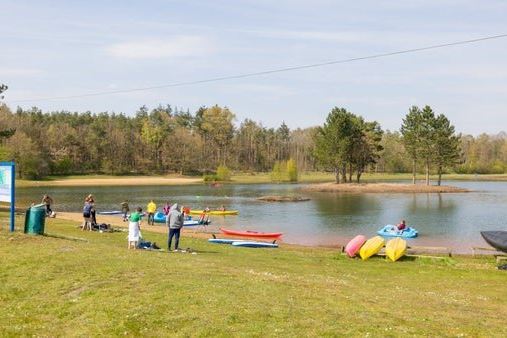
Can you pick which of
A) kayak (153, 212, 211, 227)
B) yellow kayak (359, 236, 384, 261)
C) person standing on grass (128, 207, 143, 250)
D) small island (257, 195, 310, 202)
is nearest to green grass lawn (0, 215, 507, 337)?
person standing on grass (128, 207, 143, 250)

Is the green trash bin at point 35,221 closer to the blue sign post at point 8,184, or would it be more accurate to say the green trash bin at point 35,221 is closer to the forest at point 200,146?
the blue sign post at point 8,184

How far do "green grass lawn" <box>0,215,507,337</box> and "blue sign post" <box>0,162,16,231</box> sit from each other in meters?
2.23

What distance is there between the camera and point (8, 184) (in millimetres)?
23094

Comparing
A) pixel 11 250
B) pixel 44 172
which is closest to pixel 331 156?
pixel 44 172

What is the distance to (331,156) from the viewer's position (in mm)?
112625

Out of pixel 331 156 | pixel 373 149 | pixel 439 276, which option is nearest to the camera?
pixel 439 276

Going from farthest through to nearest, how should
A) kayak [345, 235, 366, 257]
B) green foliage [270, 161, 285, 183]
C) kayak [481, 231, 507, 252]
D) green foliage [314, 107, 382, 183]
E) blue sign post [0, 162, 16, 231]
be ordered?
1. green foliage [270, 161, 285, 183]
2. green foliage [314, 107, 382, 183]
3. kayak [481, 231, 507, 252]
4. kayak [345, 235, 366, 257]
5. blue sign post [0, 162, 16, 231]

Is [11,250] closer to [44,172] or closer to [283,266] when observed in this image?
[283,266]

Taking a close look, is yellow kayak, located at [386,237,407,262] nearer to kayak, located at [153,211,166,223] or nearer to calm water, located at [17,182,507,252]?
calm water, located at [17,182,507,252]

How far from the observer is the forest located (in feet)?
366

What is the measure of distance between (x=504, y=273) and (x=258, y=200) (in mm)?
62192

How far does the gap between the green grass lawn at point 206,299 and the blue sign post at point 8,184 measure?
2.23 metres

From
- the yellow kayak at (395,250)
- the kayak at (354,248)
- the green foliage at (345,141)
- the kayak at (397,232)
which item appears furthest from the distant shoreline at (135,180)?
the yellow kayak at (395,250)

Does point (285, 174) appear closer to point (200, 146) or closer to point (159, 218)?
point (200, 146)
